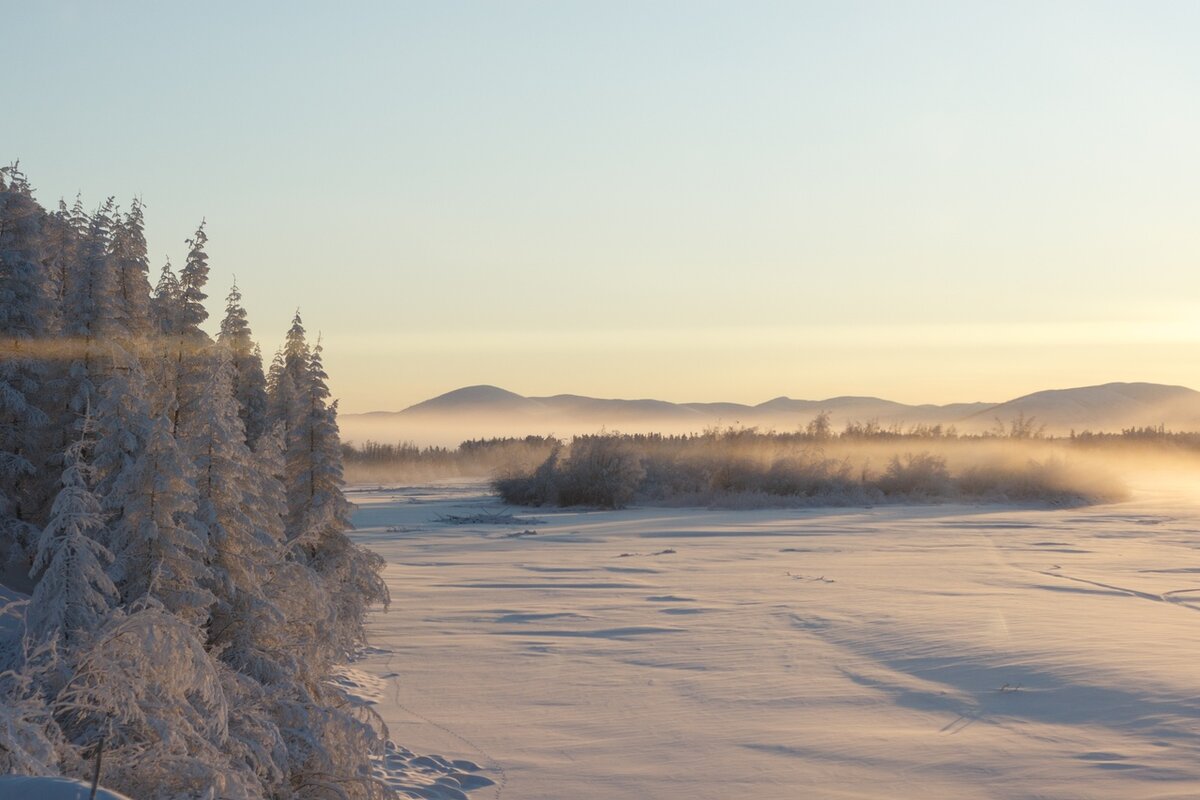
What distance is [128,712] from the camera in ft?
12.9

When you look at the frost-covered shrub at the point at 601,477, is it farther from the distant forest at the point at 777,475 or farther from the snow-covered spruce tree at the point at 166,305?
the snow-covered spruce tree at the point at 166,305

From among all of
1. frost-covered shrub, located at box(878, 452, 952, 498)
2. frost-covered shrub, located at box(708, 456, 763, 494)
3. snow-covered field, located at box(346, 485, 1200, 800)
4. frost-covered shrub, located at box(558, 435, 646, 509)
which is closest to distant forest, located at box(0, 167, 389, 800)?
snow-covered field, located at box(346, 485, 1200, 800)

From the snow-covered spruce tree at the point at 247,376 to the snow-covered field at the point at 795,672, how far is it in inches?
98.8

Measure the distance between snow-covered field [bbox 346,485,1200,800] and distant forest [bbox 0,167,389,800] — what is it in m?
0.97

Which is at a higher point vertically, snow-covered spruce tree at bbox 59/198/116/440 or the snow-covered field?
snow-covered spruce tree at bbox 59/198/116/440

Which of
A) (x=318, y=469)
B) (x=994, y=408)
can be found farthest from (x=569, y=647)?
(x=994, y=408)

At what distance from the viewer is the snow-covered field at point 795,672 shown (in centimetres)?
611

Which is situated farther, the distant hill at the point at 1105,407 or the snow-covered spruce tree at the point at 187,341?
the distant hill at the point at 1105,407

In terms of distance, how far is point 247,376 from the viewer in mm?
11961

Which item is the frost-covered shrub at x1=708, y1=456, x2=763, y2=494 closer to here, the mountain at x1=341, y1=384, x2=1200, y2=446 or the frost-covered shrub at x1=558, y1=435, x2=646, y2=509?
the frost-covered shrub at x1=558, y1=435, x2=646, y2=509

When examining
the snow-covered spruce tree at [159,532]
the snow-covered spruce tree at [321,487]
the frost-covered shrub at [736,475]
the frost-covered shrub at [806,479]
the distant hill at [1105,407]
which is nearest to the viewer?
the snow-covered spruce tree at [159,532]

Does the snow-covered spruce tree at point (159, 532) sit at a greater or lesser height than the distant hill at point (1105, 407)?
lesser

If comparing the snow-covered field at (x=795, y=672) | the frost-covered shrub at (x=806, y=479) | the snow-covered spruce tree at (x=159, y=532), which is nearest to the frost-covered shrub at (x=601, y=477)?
A: the frost-covered shrub at (x=806, y=479)

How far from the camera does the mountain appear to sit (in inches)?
5103
